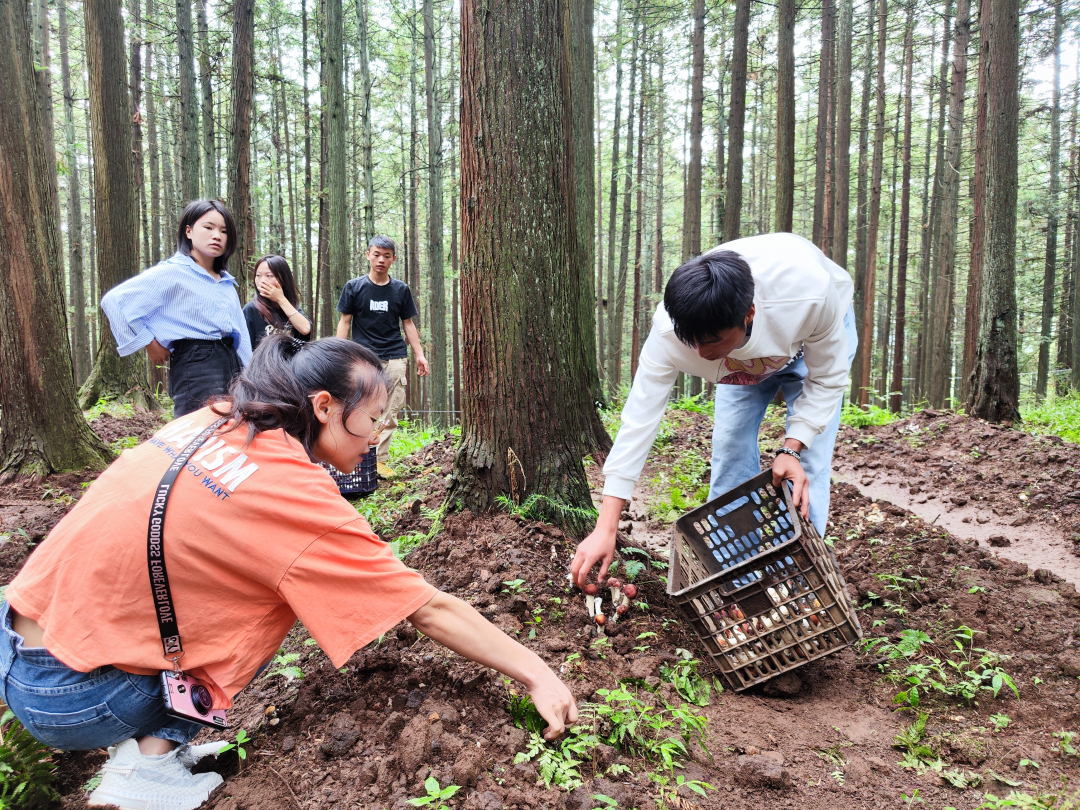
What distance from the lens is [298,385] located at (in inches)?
67.0

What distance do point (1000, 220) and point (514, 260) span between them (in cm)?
766

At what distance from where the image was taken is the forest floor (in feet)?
6.02

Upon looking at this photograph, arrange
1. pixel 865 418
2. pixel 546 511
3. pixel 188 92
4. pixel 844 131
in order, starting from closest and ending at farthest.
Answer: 1. pixel 546 511
2. pixel 865 418
3. pixel 188 92
4. pixel 844 131

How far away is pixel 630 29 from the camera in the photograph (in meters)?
20.8

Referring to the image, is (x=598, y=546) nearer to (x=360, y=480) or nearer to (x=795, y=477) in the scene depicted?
(x=795, y=477)

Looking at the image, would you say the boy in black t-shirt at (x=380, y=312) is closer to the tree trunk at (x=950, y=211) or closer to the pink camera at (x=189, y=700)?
the pink camera at (x=189, y=700)

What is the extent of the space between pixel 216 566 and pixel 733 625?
6.31 ft

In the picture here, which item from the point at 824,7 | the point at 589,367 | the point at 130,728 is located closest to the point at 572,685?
the point at 130,728

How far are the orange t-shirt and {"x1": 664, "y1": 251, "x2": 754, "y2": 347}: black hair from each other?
1.26 m

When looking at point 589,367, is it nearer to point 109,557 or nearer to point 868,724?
point 868,724

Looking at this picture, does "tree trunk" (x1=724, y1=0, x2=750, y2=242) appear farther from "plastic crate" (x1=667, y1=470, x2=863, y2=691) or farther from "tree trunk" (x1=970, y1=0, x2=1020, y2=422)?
"plastic crate" (x1=667, y1=470, x2=863, y2=691)

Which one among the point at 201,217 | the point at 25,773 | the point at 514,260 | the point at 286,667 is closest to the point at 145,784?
the point at 25,773

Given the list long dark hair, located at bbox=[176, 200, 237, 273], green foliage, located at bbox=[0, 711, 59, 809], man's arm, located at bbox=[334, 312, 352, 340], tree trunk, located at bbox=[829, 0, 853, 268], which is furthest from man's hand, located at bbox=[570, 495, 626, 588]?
tree trunk, located at bbox=[829, 0, 853, 268]

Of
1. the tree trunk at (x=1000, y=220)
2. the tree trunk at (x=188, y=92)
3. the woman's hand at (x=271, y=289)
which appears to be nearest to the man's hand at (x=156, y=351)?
the woman's hand at (x=271, y=289)
